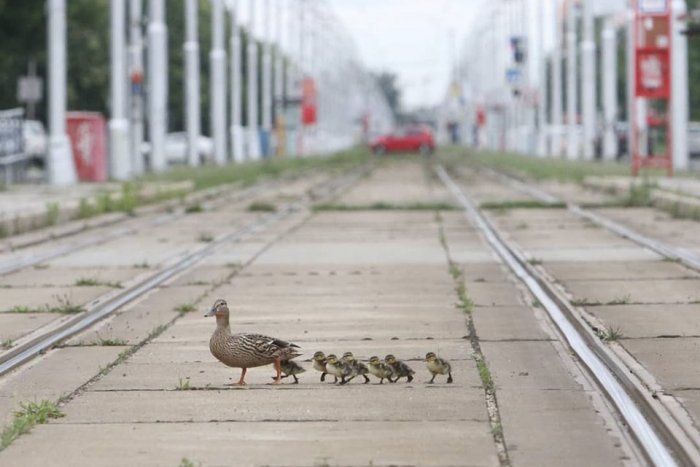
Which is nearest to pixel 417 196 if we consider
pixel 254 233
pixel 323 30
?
pixel 254 233

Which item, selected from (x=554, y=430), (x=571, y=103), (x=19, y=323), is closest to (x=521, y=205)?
(x=19, y=323)

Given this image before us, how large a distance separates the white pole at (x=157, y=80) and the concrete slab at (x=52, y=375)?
139 feet

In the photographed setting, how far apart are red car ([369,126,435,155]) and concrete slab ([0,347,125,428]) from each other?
90.4m

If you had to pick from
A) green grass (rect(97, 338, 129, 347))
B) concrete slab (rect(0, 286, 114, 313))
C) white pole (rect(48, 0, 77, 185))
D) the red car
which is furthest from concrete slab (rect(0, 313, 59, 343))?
the red car

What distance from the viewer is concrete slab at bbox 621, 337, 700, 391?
8.90 metres

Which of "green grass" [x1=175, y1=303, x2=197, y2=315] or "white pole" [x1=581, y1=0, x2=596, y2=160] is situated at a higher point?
"white pole" [x1=581, y1=0, x2=596, y2=160]

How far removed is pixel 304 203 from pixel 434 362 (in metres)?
23.8

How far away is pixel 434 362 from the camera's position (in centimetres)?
895

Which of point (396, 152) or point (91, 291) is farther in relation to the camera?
point (396, 152)

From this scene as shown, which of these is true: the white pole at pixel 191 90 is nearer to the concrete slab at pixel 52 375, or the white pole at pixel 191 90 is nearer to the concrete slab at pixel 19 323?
the concrete slab at pixel 19 323

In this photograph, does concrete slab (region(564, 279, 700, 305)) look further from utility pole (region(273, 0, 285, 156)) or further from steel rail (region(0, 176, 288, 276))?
utility pole (region(273, 0, 285, 156))

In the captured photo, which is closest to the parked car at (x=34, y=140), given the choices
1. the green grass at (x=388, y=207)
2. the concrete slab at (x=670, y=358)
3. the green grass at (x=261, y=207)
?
the green grass at (x=261, y=207)

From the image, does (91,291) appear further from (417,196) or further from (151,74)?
(151,74)

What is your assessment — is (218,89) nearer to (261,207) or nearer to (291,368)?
(261,207)
